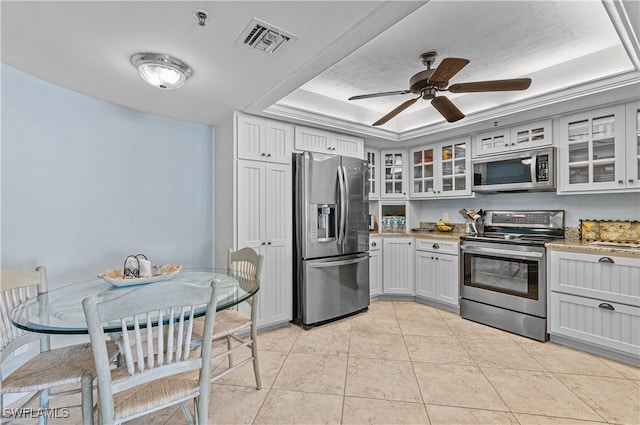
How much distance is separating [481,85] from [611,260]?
185 cm

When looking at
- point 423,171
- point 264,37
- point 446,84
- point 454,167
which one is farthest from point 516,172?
point 264,37

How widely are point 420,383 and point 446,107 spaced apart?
83.6 inches

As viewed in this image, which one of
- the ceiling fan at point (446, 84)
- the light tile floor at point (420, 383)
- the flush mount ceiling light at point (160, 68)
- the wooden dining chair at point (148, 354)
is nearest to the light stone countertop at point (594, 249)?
the light tile floor at point (420, 383)

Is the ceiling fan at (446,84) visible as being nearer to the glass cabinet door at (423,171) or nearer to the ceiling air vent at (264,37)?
the ceiling air vent at (264,37)

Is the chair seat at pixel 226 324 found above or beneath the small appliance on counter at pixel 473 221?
beneath

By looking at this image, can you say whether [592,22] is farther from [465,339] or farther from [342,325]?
[342,325]

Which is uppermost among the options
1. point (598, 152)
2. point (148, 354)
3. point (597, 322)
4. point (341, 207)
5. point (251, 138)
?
point (251, 138)

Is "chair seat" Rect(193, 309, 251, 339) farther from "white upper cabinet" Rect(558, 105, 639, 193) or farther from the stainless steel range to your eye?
"white upper cabinet" Rect(558, 105, 639, 193)

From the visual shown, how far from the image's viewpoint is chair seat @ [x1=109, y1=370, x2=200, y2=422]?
1188 mm

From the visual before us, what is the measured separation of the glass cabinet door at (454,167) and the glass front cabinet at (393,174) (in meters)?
0.58

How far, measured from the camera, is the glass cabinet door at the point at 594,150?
8.61 feet

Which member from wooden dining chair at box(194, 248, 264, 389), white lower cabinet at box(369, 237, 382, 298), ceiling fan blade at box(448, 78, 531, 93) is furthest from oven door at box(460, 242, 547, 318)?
wooden dining chair at box(194, 248, 264, 389)

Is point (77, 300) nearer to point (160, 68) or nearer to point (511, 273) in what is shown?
point (160, 68)

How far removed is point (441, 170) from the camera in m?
3.97
